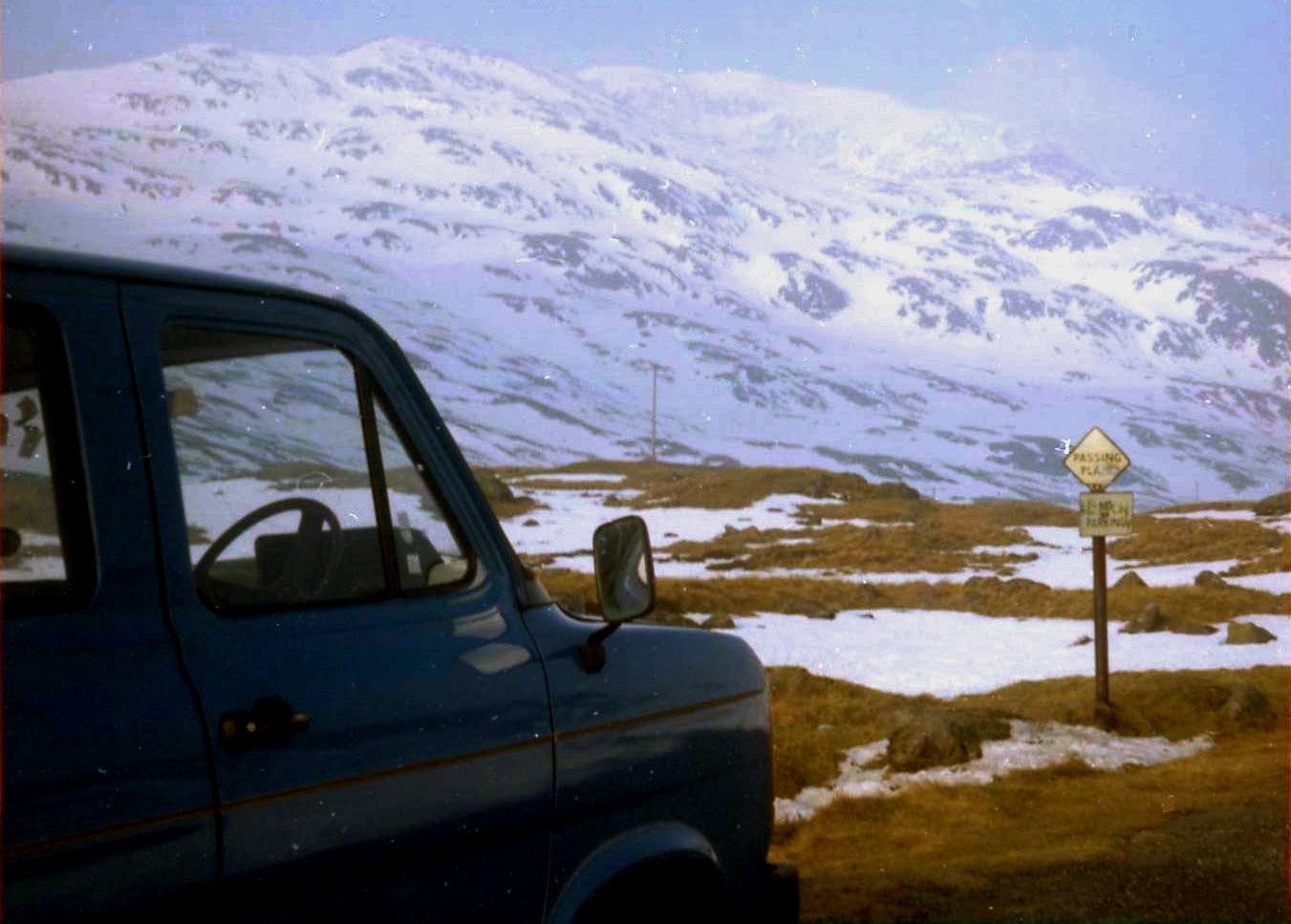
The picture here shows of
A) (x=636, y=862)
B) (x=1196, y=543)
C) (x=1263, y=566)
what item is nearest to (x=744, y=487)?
(x=1196, y=543)

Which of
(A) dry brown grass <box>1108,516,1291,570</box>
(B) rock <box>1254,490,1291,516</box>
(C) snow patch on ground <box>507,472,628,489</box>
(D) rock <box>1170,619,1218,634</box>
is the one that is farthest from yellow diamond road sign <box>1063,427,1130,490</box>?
(C) snow patch on ground <box>507,472,628,489</box>

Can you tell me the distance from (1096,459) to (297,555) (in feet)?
44.9

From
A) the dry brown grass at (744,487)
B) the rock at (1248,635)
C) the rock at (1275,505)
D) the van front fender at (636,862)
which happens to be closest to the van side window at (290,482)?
the van front fender at (636,862)

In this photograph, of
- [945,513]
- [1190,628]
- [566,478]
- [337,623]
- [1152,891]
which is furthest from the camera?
[566,478]

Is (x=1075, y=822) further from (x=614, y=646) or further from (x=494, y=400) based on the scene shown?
(x=494, y=400)

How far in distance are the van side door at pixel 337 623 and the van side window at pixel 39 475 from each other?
14 cm

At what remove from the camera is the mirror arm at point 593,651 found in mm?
3184

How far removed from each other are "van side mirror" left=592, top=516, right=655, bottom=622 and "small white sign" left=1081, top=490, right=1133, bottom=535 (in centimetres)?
1298

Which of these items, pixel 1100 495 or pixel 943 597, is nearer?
pixel 1100 495

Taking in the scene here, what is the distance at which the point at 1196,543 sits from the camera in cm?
4725

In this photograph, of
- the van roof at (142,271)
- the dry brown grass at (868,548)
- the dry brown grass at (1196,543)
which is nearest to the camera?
the van roof at (142,271)

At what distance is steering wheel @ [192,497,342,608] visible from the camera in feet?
8.56

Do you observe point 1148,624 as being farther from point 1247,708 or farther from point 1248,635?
point 1247,708

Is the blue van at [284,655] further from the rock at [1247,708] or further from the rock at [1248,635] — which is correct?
the rock at [1248,635]
